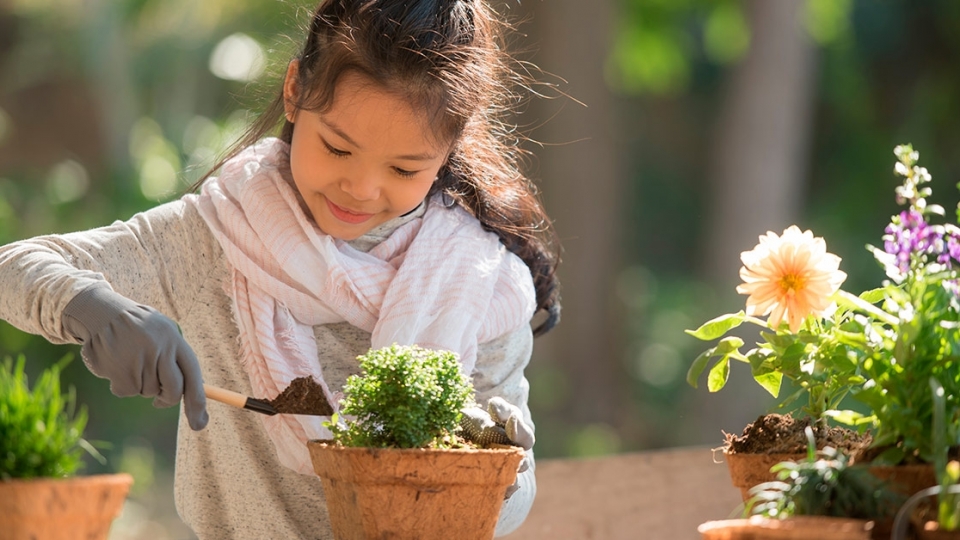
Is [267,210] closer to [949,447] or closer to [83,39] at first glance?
[949,447]

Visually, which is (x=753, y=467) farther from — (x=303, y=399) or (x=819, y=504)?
(x=303, y=399)

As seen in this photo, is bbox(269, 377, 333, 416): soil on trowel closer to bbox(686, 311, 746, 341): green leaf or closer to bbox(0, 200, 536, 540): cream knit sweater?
bbox(0, 200, 536, 540): cream knit sweater

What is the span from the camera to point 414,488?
104 cm

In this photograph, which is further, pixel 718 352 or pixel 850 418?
pixel 718 352

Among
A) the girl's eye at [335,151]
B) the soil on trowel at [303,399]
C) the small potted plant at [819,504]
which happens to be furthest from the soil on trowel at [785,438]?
the girl's eye at [335,151]

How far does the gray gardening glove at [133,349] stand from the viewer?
1.12m

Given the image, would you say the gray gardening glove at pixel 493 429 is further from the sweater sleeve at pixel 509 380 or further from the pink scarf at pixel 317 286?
the sweater sleeve at pixel 509 380

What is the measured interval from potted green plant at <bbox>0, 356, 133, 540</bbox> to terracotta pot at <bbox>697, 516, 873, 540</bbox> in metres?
0.48

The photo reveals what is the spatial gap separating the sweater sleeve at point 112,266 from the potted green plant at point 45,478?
0.32 metres

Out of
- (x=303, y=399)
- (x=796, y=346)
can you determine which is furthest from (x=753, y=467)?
(x=303, y=399)

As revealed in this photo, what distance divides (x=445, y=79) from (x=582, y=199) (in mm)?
4715

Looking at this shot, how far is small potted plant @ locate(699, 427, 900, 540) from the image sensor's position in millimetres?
849

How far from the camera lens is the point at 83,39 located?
8.17 metres

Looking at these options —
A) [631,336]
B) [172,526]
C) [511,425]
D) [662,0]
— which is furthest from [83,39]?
[511,425]
